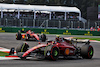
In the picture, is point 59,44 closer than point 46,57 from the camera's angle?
No

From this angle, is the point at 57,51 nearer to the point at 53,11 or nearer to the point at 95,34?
the point at 95,34

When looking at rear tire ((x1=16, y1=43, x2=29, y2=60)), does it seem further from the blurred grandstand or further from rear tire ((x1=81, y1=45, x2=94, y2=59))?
the blurred grandstand

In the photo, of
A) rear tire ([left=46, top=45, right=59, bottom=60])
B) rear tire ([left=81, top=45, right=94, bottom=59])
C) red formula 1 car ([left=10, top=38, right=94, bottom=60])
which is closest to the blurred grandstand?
red formula 1 car ([left=10, top=38, right=94, bottom=60])

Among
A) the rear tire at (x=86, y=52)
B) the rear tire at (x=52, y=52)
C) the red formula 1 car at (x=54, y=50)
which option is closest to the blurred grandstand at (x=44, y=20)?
the red formula 1 car at (x=54, y=50)

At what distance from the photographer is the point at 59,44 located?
1157 cm

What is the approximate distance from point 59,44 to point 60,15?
4139cm

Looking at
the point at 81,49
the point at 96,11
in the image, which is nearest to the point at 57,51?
the point at 81,49

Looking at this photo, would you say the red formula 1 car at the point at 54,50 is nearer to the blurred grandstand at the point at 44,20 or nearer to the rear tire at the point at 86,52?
the rear tire at the point at 86,52

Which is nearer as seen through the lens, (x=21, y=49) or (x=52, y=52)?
(x=52, y=52)

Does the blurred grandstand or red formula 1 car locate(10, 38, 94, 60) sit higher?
the blurred grandstand

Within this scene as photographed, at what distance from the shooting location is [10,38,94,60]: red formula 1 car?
10695 mm

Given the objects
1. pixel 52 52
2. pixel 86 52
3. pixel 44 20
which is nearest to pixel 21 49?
pixel 52 52

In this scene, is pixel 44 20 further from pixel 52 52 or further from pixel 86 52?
pixel 52 52

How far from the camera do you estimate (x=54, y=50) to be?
35.4ft
